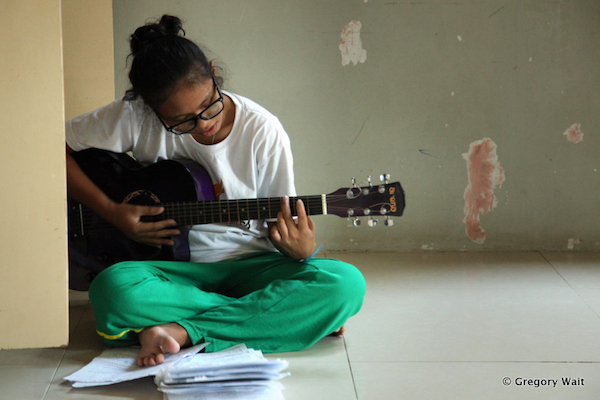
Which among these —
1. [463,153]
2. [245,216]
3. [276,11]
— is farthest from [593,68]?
[245,216]

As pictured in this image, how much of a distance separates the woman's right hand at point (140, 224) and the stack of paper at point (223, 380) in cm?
45

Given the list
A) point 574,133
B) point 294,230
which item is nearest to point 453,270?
point 574,133

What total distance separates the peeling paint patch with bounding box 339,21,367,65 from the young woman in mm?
908

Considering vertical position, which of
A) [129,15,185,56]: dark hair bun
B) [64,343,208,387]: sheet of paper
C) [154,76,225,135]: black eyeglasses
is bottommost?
[64,343,208,387]: sheet of paper

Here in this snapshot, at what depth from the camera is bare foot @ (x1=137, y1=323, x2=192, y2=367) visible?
1419 mm

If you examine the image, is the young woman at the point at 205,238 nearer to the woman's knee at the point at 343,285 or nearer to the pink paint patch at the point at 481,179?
the woman's knee at the point at 343,285

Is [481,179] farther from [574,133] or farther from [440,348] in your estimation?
[440,348]

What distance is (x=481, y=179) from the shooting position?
2.60 m

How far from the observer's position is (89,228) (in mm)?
1723

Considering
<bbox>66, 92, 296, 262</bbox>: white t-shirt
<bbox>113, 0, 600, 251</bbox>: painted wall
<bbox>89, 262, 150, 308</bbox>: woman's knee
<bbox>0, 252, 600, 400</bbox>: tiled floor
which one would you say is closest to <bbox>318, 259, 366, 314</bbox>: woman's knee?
<bbox>0, 252, 600, 400</bbox>: tiled floor

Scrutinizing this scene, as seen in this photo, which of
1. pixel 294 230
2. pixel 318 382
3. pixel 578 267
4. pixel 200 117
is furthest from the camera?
pixel 578 267

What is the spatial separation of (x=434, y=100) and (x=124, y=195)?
1442 millimetres

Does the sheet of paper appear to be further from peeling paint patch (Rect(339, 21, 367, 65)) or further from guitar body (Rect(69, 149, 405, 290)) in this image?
peeling paint patch (Rect(339, 21, 367, 65))

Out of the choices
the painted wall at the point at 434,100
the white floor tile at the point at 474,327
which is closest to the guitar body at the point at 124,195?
the white floor tile at the point at 474,327
